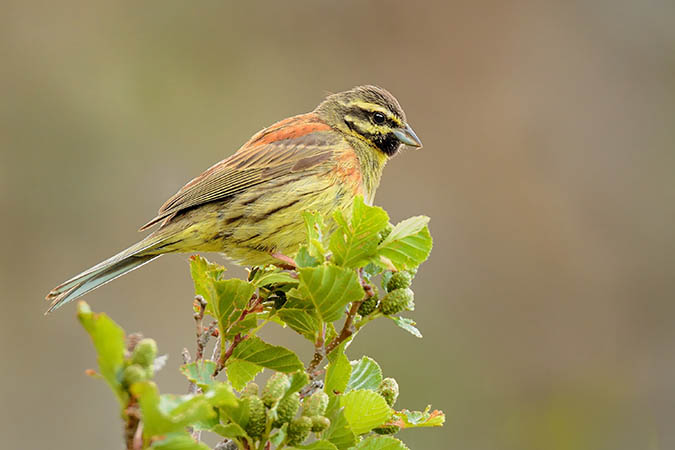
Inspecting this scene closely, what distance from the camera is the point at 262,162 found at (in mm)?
4027

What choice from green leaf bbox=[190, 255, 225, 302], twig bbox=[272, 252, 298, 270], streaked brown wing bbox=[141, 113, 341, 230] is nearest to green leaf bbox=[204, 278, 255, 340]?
green leaf bbox=[190, 255, 225, 302]

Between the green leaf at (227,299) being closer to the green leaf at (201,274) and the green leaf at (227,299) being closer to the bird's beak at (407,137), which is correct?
the green leaf at (201,274)

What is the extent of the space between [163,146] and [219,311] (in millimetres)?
6062

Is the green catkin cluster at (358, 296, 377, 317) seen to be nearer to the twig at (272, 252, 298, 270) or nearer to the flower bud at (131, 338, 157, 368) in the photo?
the flower bud at (131, 338, 157, 368)

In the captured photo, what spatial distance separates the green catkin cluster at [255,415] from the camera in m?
1.68

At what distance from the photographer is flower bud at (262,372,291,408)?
5.48 feet

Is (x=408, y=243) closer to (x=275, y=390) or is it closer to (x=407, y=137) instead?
(x=275, y=390)

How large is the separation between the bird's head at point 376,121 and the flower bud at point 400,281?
7.89 feet

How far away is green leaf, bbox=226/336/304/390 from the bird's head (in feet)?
8.07

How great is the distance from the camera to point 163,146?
7875 mm

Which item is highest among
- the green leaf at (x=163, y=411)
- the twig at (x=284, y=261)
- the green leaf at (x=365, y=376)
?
the twig at (x=284, y=261)

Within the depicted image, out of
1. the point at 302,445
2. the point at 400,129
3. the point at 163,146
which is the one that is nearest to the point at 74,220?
the point at 163,146

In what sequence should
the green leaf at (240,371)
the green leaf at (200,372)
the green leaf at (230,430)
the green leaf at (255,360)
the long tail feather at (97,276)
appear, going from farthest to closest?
the long tail feather at (97,276), the green leaf at (240,371), the green leaf at (255,360), the green leaf at (200,372), the green leaf at (230,430)

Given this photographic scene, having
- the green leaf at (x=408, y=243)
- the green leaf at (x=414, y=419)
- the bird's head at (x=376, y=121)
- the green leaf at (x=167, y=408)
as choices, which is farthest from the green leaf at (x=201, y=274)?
the bird's head at (x=376, y=121)
